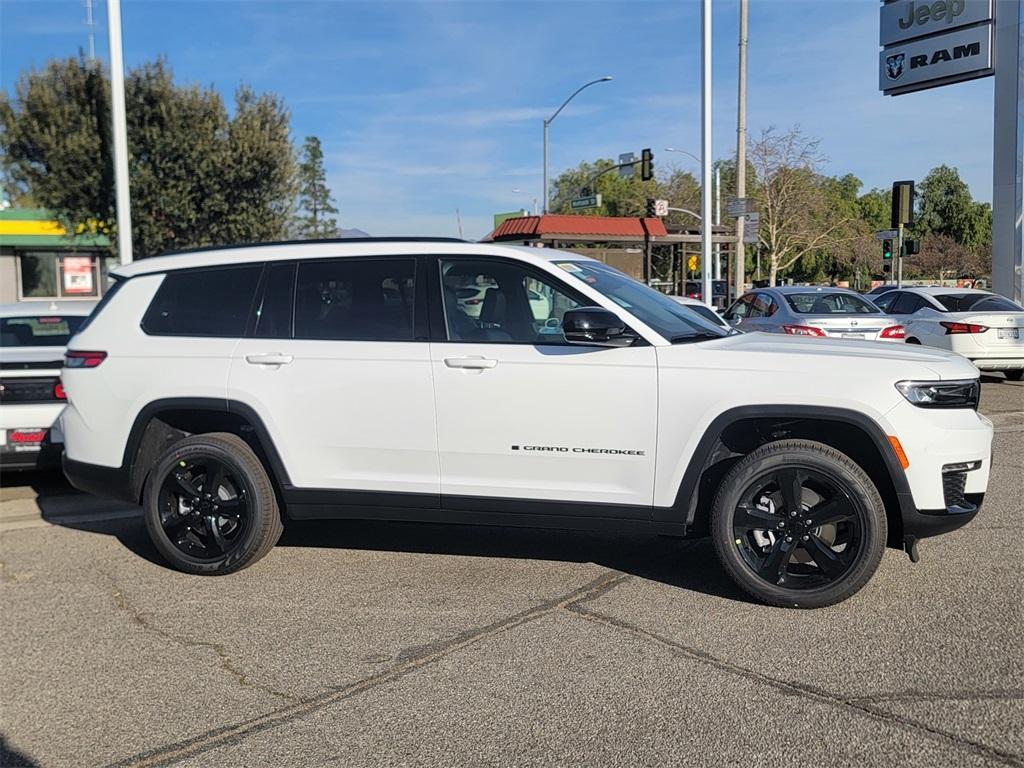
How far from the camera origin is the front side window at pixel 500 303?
4.99 m

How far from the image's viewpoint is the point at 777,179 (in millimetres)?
42938

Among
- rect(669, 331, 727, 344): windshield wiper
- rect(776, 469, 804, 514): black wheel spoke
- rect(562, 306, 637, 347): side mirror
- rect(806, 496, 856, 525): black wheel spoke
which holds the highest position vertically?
rect(562, 306, 637, 347): side mirror

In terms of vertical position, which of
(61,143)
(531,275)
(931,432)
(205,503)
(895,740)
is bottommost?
(895,740)

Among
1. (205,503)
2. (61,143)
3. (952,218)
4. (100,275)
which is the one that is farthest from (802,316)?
(952,218)

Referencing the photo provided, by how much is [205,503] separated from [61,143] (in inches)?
662

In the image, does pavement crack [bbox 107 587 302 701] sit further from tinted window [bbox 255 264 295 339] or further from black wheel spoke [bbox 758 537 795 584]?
black wheel spoke [bbox 758 537 795 584]

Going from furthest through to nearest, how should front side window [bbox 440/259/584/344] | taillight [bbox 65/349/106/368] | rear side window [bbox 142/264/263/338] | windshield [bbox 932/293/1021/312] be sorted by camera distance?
windshield [bbox 932/293/1021/312] → taillight [bbox 65/349/106/368] → rear side window [bbox 142/264/263/338] → front side window [bbox 440/259/584/344]

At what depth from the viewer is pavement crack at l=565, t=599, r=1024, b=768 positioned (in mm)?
3182

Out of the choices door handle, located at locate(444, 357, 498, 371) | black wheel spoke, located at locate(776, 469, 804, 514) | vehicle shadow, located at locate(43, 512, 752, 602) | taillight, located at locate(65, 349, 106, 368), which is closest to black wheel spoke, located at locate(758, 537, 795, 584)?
black wheel spoke, located at locate(776, 469, 804, 514)

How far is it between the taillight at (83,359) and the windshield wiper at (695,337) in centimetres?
339

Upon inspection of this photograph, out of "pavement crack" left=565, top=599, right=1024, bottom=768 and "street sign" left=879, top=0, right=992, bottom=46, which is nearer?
"pavement crack" left=565, top=599, right=1024, bottom=768

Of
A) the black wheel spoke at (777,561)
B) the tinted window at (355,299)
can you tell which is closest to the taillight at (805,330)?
the black wheel spoke at (777,561)

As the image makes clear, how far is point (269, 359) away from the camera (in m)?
5.21

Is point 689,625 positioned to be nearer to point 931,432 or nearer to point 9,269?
point 931,432
